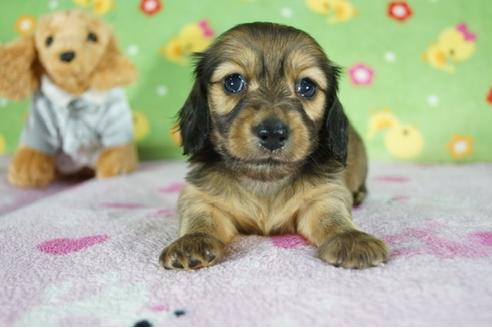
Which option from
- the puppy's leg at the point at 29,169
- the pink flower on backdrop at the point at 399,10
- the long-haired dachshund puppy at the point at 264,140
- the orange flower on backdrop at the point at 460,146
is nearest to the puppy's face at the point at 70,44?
the puppy's leg at the point at 29,169

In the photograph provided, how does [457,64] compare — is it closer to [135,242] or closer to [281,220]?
[281,220]

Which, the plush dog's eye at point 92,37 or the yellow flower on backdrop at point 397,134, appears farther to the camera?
the yellow flower on backdrop at point 397,134

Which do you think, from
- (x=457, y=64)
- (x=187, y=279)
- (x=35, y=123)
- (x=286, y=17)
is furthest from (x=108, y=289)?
(x=457, y=64)

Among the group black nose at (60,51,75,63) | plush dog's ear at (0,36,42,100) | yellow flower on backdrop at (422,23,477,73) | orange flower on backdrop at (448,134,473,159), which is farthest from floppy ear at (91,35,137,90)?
orange flower on backdrop at (448,134,473,159)

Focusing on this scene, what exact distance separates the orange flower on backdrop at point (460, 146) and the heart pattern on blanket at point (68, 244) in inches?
101

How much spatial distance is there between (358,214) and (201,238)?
0.80 metres

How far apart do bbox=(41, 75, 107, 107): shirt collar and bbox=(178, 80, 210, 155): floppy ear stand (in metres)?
1.31

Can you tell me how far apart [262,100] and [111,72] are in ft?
5.26

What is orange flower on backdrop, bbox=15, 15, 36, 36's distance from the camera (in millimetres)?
3723

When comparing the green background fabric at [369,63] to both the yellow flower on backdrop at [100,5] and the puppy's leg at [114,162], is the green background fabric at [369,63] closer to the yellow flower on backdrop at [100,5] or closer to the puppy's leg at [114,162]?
the yellow flower on backdrop at [100,5]

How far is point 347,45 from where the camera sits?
144 inches

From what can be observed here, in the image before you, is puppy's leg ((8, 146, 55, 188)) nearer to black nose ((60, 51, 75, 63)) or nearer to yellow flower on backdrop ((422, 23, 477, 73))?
black nose ((60, 51, 75, 63))

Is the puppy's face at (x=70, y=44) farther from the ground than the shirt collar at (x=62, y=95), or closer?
farther from the ground

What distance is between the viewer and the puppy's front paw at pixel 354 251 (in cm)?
137
